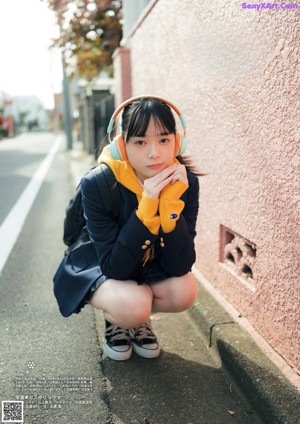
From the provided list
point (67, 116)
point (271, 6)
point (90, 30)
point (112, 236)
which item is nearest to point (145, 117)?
point (112, 236)

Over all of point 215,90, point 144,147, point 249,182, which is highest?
point 215,90

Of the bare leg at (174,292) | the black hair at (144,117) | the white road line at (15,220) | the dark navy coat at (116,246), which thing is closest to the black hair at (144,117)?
the black hair at (144,117)

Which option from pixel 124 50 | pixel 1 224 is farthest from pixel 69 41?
pixel 1 224

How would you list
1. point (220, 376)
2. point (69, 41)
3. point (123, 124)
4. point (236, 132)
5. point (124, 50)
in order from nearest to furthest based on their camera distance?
1. point (123, 124)
2. point (220, 376)
3. point (236, 132)
4. point (124, 50)
5. point (69, 41)

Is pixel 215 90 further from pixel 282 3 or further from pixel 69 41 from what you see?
pixel 69 41

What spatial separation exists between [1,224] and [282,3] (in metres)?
4.31

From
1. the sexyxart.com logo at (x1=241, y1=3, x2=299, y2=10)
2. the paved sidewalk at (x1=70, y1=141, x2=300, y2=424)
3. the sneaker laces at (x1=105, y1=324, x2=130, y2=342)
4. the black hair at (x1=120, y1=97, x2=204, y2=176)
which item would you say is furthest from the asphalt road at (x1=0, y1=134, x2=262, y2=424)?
the sexyxart.com logo at (x1=241, y1=3, x2=299, y2=10)

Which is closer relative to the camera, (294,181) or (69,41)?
(294,181)

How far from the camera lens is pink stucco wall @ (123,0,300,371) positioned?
6.96 ft

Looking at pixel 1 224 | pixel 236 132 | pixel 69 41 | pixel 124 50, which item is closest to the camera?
pixel 236 132

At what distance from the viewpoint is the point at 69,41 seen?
12.2m

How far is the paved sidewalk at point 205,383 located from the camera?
204 centimetres

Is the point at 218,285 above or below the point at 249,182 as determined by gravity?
below

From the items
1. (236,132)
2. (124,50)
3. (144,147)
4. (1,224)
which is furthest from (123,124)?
(124,50)
